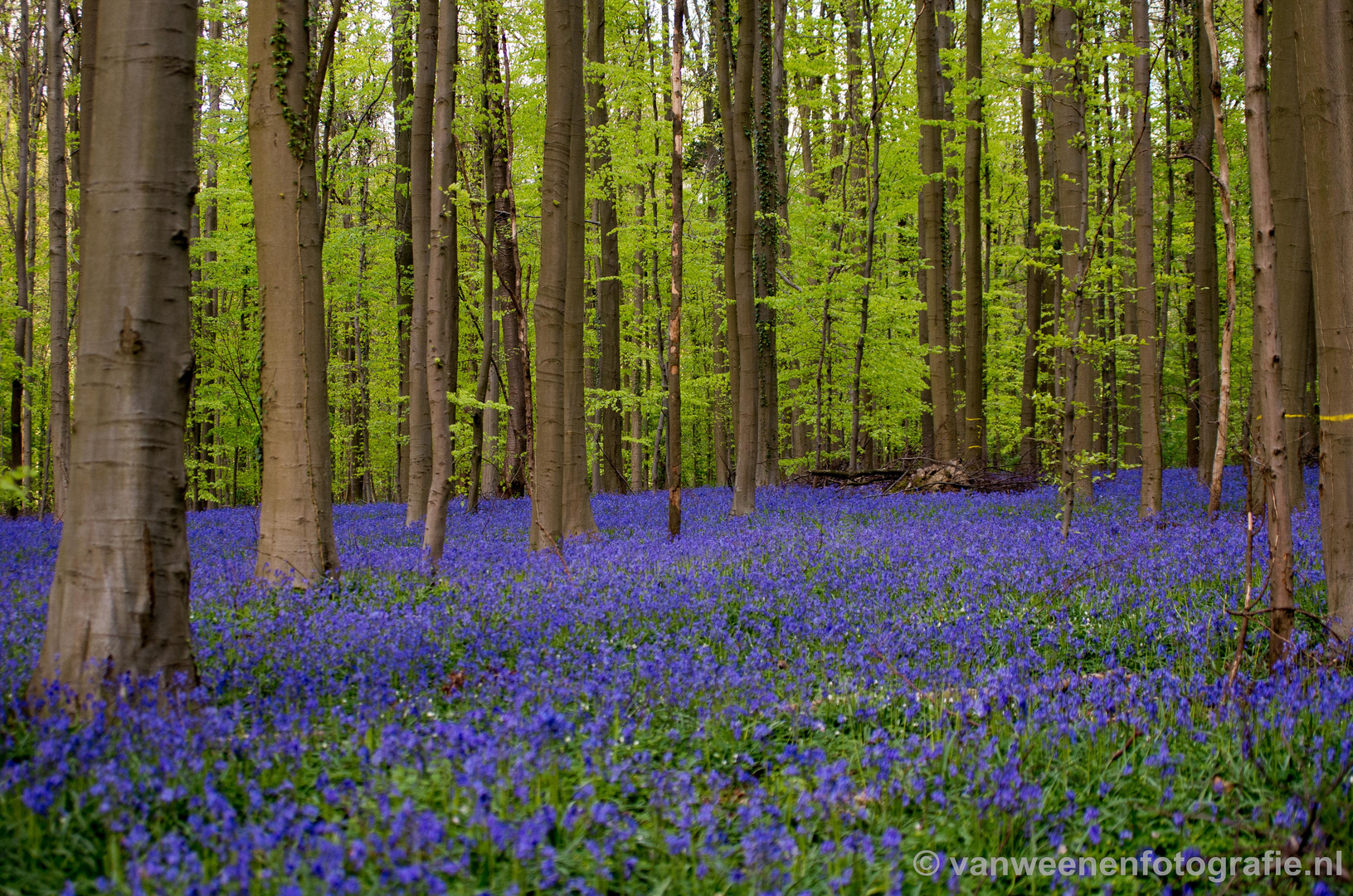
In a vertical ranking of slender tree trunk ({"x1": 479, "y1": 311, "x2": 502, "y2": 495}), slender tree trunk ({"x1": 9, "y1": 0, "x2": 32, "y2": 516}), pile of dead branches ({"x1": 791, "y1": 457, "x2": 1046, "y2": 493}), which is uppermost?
slender tree trunk ({"x1": 9, "y1": 0, "x2": 32, "y2": 516})

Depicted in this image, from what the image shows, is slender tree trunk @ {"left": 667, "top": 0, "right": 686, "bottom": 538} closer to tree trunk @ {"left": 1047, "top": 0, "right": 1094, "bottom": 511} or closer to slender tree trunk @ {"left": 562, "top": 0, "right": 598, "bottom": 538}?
slender tree trunk @ {"left": 562, "top": 0, "right": 598, "bottom": 538}

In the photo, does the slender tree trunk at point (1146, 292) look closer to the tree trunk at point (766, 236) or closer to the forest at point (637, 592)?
the forest at point (637, 592)

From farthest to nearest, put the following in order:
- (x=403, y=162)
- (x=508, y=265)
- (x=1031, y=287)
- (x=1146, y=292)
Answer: (x=1031, y=287) < (x=403, y=162) < (x=508, y=265) < (x=1146, y=292)

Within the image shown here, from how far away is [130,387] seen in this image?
351cm

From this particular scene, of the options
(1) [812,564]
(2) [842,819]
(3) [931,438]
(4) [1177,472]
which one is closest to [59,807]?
(2) [842,819]

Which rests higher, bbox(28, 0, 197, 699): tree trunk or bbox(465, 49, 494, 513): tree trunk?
bbox(465, 49, 494, 513): tree trunk

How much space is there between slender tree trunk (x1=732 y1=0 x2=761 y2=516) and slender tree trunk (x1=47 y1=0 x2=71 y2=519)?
11.6m

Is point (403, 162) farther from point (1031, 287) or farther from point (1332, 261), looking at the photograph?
point (1332, 261)

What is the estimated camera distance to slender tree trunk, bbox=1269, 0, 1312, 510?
29.9 feet

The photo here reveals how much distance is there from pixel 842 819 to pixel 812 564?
4.91m

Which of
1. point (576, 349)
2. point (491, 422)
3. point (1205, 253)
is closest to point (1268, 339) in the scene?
point (576, 349)

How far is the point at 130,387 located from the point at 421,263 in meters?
8.83

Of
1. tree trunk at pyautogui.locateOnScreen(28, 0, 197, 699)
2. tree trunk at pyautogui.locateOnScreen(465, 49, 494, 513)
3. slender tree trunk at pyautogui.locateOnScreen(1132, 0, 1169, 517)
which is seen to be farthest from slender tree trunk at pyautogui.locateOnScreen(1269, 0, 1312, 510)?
tree trunk at pyautogui.locateOnScreen(465, 49, 494, 513)

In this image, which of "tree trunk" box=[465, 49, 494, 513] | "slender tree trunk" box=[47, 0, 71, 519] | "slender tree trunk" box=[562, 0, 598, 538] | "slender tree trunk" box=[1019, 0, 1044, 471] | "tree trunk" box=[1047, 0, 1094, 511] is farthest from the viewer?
"slender tree trunk" box=[1019, 0, 1044, 471]
